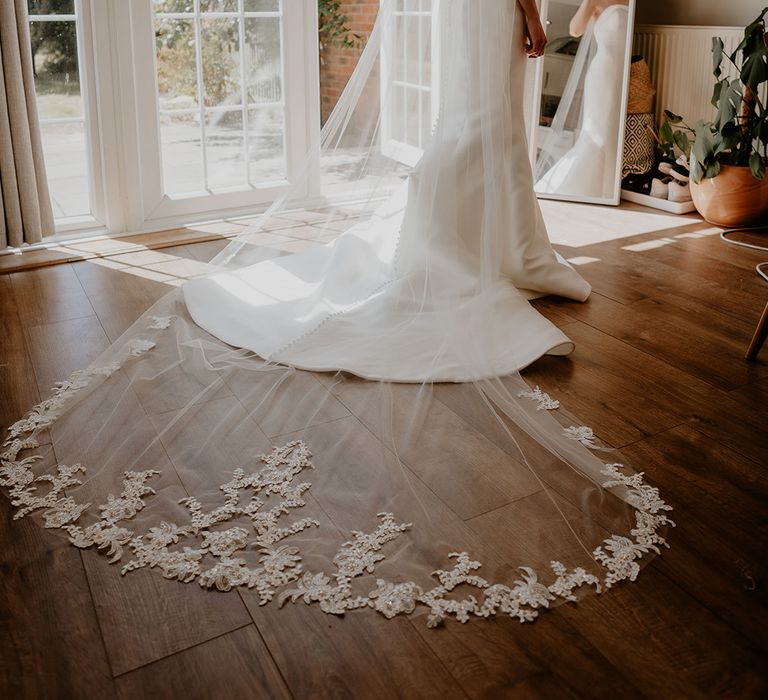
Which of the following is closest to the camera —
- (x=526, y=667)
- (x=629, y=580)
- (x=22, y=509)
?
(x=526, y=667)

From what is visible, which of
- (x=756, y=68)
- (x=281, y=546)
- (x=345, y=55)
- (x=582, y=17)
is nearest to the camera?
(x=281, y=546)

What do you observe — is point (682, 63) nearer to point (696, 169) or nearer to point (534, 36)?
point (696, 169)

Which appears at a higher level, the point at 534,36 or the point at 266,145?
the point at 534,36

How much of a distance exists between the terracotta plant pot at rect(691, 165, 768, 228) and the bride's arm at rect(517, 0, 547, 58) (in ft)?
5.33

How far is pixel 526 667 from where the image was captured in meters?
1.56

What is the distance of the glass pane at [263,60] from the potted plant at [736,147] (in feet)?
7.49

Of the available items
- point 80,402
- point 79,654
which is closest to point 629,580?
point 79,654

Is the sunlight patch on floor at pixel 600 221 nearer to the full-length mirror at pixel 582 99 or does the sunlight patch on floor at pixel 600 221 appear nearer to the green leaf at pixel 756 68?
the full-length mirror at pixel 582 99

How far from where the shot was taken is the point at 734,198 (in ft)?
14.4

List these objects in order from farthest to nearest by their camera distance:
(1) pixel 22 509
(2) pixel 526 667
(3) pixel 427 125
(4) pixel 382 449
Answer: (3) pixel 427 125 → (4) pixel 382 449 → (1) pixel 22 509 → (2) pixel 526 667

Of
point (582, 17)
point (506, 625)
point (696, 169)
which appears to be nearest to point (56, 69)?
point (582, 17)

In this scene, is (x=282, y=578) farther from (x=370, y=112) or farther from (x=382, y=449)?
(x=370, y=112)

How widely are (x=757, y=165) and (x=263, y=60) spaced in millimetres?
2627

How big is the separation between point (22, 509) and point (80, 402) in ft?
1.86
